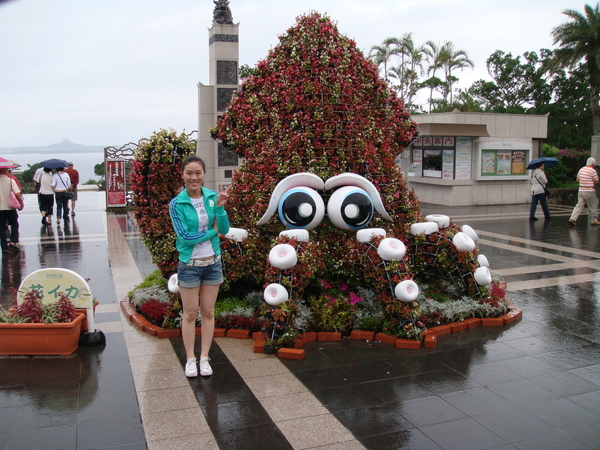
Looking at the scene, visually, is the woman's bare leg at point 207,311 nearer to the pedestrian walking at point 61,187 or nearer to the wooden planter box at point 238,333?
the wooden planter box at point 238,333

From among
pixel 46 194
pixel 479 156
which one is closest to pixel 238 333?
pixel 46 194

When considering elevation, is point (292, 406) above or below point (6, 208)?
below

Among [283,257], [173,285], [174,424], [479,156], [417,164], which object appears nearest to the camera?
[174,424]

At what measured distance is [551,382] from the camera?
4895 millimetres

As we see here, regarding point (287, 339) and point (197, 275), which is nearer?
point (197, 275)

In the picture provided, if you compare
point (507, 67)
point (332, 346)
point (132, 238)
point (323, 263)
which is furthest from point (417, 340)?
point (507, 67)

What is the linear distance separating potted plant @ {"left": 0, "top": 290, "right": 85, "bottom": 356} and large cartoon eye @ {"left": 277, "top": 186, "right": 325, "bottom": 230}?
91.1 inches

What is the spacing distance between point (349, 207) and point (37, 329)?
3.25 metres

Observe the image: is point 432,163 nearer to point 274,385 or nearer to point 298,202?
point 298,202

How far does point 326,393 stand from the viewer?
4.69 meters

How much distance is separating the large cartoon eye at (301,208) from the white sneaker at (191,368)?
174cm

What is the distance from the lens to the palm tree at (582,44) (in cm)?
2745

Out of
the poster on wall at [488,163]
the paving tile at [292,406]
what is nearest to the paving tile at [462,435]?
Answer: the paving tile at [292,406]

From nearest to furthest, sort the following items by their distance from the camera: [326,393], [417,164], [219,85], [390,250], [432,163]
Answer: [326,393]
[390,250]
[219,85]
[432,163]
[417,164]
